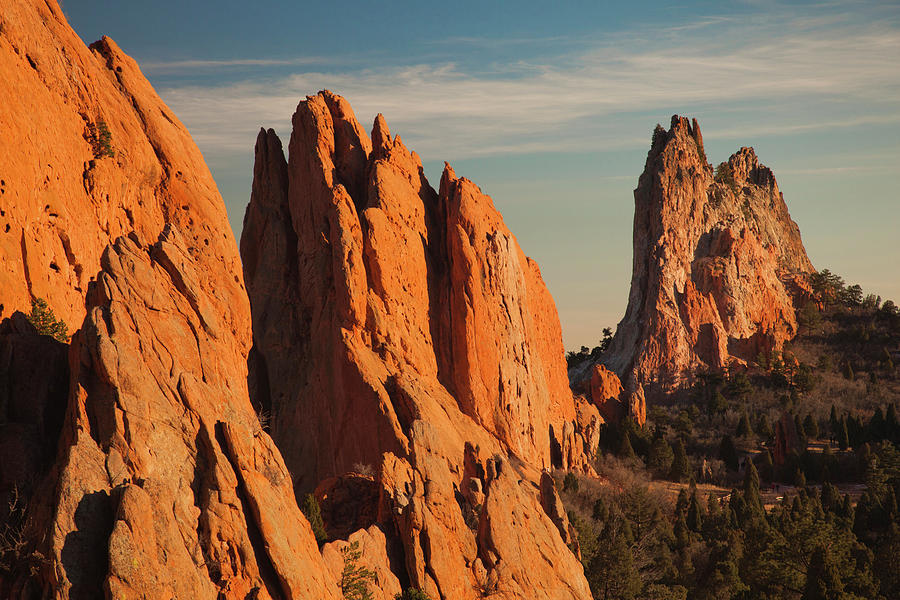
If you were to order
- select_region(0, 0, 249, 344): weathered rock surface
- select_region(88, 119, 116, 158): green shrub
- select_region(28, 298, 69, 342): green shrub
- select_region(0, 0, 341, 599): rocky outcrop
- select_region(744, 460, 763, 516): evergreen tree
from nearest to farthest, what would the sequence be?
select_region(0, 0, 341, 599): rocky outcrop
select_region(28, 298, 69, 342): green shrub
select_region(0, 0, 249, 344): weathered rock surface
select_region(88, 119, 116, 158): green shrub
select_region(744, 460, 763, 516): evergreen tree

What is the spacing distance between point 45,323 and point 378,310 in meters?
23.8

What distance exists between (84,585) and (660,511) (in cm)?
5161

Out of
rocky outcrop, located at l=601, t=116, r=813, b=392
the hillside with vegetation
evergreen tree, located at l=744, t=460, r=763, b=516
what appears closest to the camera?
the hillside with vegetation

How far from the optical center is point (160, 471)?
2494cm

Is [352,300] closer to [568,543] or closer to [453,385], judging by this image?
[453,385]

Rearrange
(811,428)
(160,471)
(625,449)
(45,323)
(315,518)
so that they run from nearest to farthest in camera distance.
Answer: (160,471) → (45,323) → (315,518) → (625,449) → (811,428)

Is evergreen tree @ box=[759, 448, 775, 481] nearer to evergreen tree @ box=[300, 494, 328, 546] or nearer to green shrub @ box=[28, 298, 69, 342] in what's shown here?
evergreen tree @ box=[300, 494, 328, 546]

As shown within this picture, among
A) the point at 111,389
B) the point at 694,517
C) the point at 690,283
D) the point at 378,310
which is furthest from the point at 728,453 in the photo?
the point at 111,389

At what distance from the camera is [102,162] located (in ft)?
123

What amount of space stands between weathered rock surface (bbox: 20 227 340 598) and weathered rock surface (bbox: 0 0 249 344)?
12.6ft

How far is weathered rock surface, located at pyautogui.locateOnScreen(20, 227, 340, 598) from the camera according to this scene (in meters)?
22.5

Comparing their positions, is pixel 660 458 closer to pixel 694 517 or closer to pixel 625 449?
pixel 625 449

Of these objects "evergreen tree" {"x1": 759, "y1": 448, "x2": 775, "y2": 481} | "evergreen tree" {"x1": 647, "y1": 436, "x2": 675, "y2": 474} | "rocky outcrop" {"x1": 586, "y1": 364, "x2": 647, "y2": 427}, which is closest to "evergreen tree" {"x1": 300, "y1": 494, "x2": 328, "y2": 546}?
"evergreen tree" {"x1": 647, "y1": 436, "x2": 675, "y2": 474}

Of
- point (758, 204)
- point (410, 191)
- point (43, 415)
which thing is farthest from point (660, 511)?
point (758, 204)
